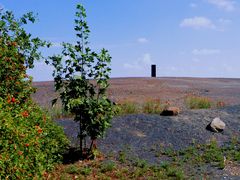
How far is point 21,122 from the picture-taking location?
6520mm

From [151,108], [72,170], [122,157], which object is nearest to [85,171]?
[72,170]

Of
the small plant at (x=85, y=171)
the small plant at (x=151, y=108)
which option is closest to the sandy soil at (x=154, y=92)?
the small plant at (x=151, y=108)

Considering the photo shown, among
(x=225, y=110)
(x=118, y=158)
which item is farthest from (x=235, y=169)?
(x=225, y=110)

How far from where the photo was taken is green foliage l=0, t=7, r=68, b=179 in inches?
229

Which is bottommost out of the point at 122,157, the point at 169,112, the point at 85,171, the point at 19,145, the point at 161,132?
the point at 85,171

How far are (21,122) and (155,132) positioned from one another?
581 cm

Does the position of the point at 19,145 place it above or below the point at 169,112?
above

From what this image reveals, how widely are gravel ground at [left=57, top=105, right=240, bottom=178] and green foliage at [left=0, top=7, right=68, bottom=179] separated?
1.84m

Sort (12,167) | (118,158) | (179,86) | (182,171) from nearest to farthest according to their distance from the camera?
(12,167) < (182,171) < (118,158) < (179,86)

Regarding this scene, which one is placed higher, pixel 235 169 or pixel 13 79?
pixel 13 79

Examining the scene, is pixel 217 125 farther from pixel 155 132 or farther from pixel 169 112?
pixel 155 132

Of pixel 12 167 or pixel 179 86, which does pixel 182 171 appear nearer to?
pixel 12 167

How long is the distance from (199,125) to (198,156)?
249 cm

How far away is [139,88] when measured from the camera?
2220cm
